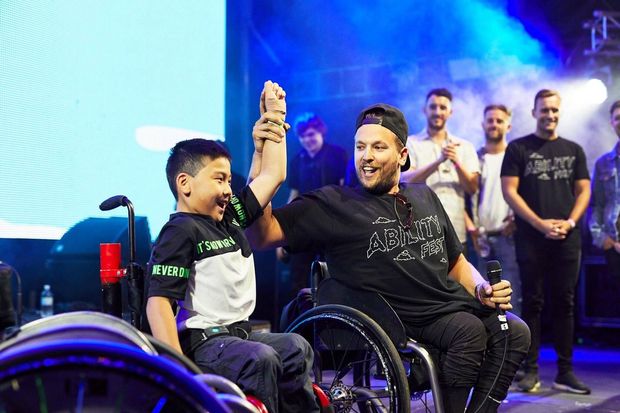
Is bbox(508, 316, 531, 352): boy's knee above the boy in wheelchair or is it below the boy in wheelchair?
below

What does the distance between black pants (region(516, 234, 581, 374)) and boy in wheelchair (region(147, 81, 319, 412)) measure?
2193 mm

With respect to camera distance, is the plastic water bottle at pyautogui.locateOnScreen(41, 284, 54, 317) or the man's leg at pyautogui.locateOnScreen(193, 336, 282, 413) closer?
the man's leg at pyautogui.locateOnScreen(193, 336, 282, 413)

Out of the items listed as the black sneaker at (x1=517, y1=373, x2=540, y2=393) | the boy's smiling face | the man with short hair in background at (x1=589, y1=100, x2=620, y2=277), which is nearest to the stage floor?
the black sneaker at (x1=517, y1=373, x2=540, y2=393)

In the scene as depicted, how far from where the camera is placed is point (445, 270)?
7.85 feet

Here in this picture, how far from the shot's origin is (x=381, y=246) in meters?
2.30

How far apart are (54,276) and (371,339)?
7.71 ft

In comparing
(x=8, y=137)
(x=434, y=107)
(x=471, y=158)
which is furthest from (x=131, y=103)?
(x=471, y=158)

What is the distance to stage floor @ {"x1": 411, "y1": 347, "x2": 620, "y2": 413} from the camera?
3178 mm

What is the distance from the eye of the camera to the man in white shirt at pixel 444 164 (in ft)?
13.2

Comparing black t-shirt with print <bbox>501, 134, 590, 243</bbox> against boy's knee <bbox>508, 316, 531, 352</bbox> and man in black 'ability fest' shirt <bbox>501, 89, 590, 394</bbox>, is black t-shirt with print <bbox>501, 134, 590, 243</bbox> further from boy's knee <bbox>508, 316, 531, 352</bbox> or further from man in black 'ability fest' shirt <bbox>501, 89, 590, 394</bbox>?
boy's knee <bbox>508, 316, 531, 352</bbox>

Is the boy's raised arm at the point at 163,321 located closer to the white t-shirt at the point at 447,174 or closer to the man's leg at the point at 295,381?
the man's leg at the point at 295,381

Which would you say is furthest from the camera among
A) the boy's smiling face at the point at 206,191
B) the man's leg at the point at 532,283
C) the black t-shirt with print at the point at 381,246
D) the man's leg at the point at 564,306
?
the man's leg at the point at 532,283

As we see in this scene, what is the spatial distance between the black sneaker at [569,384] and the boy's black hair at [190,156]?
2462 mm

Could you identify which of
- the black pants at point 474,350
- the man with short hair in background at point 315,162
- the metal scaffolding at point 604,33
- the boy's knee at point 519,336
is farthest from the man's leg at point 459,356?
the metal scaffolding at point 604,33
